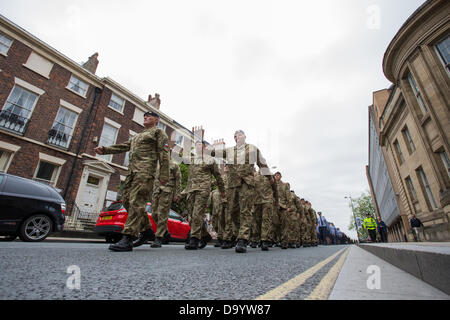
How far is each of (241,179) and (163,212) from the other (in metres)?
1.91

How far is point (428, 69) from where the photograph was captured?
11617 mm

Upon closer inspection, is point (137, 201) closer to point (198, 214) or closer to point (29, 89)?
point (198, 214)

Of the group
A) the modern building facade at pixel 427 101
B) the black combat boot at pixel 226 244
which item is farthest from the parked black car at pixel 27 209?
the modern building facade at pixel 427 101

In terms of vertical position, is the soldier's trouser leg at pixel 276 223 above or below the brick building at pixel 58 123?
below

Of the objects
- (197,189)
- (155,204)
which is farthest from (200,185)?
(155,204)

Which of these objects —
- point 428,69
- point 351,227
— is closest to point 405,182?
point 428,69

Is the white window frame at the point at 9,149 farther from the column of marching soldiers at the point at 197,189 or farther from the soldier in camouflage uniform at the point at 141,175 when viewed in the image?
the soldier in camouflage uniform at the point at 141,175

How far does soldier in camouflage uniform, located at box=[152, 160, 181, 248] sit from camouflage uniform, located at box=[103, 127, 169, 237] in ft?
3.82

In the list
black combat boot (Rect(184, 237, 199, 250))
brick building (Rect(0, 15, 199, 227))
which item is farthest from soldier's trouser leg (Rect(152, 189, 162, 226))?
brick building (Rect(0, 15, 199, 227))

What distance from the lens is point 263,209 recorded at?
18.9 feet

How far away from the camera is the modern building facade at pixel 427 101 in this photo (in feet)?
36.2
